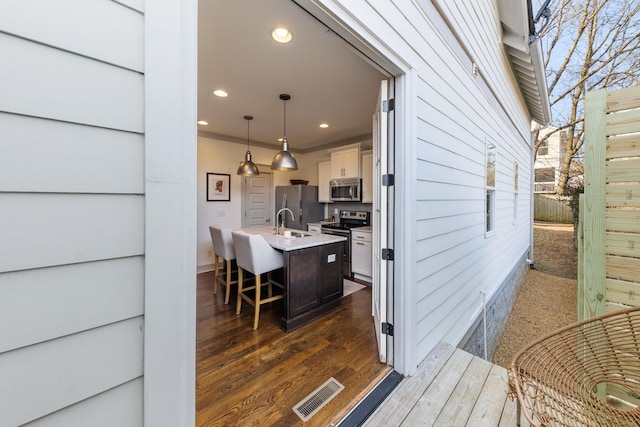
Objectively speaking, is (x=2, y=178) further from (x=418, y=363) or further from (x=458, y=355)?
(x=458, y=355)

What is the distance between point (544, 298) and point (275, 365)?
5754mm

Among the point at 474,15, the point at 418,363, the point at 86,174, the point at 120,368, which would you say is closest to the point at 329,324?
the point at 418,363

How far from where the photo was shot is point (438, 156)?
2.14m

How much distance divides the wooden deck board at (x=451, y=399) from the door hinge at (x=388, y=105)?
199 cm

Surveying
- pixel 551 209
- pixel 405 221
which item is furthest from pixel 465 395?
pixel 551 209

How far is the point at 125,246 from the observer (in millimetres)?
707

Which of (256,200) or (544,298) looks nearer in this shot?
(544,298)

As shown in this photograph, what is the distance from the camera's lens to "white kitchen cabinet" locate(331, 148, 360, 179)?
5.02m

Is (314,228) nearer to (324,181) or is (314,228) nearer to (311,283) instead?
(324,181)

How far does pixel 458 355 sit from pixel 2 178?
2.69 meters

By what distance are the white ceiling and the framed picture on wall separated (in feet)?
2.86

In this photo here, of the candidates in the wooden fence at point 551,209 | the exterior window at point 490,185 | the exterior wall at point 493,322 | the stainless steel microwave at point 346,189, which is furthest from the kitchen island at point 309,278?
the wooden fence at point 551,209

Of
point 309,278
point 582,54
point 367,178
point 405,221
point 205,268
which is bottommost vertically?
point 205,268

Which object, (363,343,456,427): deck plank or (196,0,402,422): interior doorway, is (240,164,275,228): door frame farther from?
(363,343,456,427): deck plank
